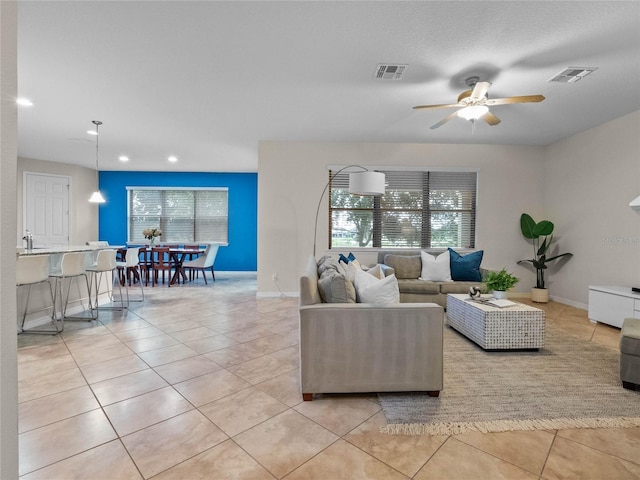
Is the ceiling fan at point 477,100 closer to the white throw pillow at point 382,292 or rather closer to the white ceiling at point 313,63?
the white ceiling at point 313,63

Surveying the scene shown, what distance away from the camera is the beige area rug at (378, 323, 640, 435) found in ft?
6.23

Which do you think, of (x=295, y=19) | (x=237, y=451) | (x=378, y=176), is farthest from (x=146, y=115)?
(x=237, y=451)

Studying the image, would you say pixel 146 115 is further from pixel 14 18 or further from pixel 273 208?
pixel 14 18

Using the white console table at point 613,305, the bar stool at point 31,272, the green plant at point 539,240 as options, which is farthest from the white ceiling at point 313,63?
the white console table at point 613,305

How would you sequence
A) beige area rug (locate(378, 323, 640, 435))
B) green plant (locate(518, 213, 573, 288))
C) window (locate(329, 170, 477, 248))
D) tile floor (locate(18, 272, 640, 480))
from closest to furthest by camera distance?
tile floor (locate(18, 272, 640, 480))
beige area rug (locate(378, 323, 640, 435))
green plant (locate(518, 213, 573, 288))
window (locate(329, 170, 477, 248))

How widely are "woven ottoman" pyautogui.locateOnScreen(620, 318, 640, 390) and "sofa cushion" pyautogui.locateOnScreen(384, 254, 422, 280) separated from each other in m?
2.67

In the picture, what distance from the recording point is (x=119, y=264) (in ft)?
16.5

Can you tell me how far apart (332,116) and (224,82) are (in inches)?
60.4

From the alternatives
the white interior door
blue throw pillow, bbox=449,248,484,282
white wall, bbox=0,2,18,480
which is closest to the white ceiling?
white wall, bbox=0,2,18,480

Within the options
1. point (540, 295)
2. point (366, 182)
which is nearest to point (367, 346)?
point (366, 182)

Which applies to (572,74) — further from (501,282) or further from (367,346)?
(367,346)

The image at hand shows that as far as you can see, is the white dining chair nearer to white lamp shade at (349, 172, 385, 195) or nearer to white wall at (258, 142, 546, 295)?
white wall at (258, 142, 546, 295)

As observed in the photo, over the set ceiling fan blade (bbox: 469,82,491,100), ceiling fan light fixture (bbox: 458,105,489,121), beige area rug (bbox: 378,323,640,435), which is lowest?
beige area rug (bbox: 378,323,640,435)

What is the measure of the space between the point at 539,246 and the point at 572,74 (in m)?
3.38
